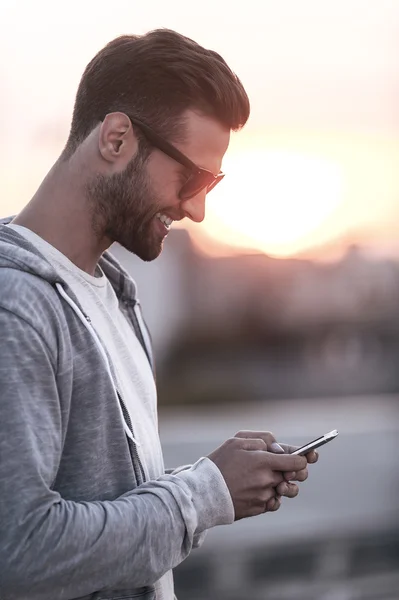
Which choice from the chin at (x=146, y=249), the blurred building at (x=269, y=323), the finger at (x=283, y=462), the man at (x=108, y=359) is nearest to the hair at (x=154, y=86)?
the man at (x=108, y=359)

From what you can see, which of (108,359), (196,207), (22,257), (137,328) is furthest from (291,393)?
(22,257)

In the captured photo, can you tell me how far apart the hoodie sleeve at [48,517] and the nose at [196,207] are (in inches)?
23.1

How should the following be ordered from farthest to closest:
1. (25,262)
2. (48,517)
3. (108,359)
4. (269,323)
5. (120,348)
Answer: (269,323)
(120,348)
(108,359)
(25,262)
(48,517)

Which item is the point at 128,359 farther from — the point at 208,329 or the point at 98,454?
the point at 208,329

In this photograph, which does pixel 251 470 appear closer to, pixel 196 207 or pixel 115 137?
pixel 196 207

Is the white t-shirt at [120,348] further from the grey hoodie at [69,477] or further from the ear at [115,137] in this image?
the ear at [115,137]

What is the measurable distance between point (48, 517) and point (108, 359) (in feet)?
1.27

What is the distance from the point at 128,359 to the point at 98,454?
1.14 feet

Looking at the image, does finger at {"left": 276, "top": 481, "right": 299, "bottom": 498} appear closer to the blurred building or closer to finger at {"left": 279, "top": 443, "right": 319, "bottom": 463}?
finger at {"left": 279, "top": 443, "right": 319, "bottom": 463}

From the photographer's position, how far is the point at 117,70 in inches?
80.6

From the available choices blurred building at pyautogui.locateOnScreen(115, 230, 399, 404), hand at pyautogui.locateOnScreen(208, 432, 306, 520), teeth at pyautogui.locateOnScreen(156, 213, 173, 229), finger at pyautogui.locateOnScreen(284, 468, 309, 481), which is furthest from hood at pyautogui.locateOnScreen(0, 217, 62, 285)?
blurred building at pyautogui.locateOnScreen(115, 230, 399, 404)

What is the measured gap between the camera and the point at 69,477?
1.76m

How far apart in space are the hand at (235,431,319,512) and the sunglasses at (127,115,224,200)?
1.81 feet

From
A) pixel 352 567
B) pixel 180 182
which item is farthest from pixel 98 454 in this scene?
pixel 352 567
